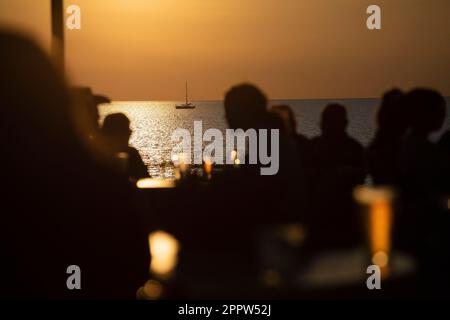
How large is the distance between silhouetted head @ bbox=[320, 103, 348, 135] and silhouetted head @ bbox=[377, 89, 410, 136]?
55 cm

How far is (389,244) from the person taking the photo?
200cm

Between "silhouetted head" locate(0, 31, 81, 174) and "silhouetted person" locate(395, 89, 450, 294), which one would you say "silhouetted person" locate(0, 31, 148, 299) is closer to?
"silhouetted head" locate(0, 31, 81, 174)

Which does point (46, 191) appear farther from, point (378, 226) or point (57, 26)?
point (57, 26)

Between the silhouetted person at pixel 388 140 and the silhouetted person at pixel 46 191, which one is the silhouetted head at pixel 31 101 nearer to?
the silhouetted person at pixel 46 191

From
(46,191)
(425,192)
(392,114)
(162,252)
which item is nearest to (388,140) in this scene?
(392,114)

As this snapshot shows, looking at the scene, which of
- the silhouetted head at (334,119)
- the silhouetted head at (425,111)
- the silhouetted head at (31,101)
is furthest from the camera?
the silhouetted head at (334,119)

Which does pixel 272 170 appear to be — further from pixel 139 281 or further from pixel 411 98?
pixel 139 281

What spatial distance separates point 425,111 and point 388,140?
90 centimetres

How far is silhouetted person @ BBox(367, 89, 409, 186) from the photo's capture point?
4008 mm

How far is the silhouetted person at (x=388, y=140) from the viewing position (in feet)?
13.1

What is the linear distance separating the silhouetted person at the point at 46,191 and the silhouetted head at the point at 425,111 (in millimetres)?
2894

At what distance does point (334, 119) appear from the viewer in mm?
5305

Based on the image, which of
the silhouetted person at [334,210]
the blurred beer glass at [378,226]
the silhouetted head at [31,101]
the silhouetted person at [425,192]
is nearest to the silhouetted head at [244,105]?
the silhouetted person at [334,210]
